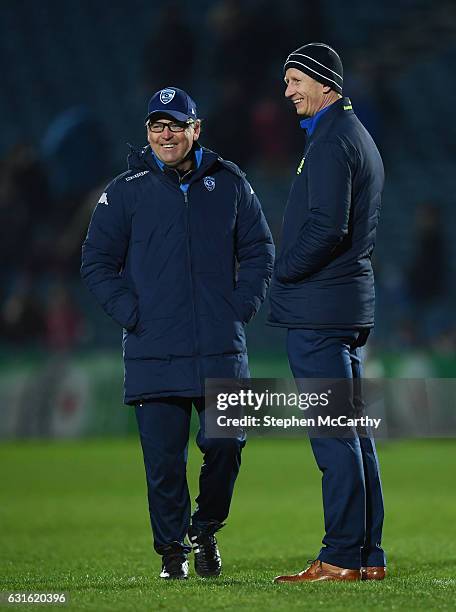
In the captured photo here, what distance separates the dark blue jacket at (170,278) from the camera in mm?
5449

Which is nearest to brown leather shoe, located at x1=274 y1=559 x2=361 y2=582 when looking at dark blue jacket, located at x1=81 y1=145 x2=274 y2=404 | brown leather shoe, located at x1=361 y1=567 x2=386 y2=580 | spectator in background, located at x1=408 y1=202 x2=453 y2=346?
brown leather shoe, located at x1=361 y1=567 x2=386 y2=580

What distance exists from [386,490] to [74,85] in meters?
13.4

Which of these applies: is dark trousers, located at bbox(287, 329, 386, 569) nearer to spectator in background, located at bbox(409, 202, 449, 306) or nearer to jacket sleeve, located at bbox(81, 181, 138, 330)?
jacket sleeve, located at bbox(81, 181, 138, 330)

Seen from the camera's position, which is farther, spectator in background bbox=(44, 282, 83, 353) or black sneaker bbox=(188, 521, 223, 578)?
spectator in background bbox=(44, 282, 83, 353)

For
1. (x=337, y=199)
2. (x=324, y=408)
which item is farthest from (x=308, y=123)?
(x=324, y=408)

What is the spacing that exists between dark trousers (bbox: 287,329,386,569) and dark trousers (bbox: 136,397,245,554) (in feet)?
1.56

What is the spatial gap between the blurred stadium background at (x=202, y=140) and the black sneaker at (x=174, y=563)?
9972mm

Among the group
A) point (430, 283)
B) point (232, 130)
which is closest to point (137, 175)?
point (430, 283)

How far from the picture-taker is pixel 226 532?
26.8 ft

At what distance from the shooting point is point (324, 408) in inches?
204

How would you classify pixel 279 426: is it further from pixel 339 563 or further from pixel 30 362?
pixel 30 362

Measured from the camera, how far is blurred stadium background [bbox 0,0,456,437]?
15734mm

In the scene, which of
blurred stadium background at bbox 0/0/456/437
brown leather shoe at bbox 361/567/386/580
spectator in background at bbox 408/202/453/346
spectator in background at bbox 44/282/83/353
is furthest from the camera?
spectator in background at bbox 408/202/453/346

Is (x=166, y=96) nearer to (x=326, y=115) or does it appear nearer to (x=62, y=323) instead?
(x=326, y=115)
